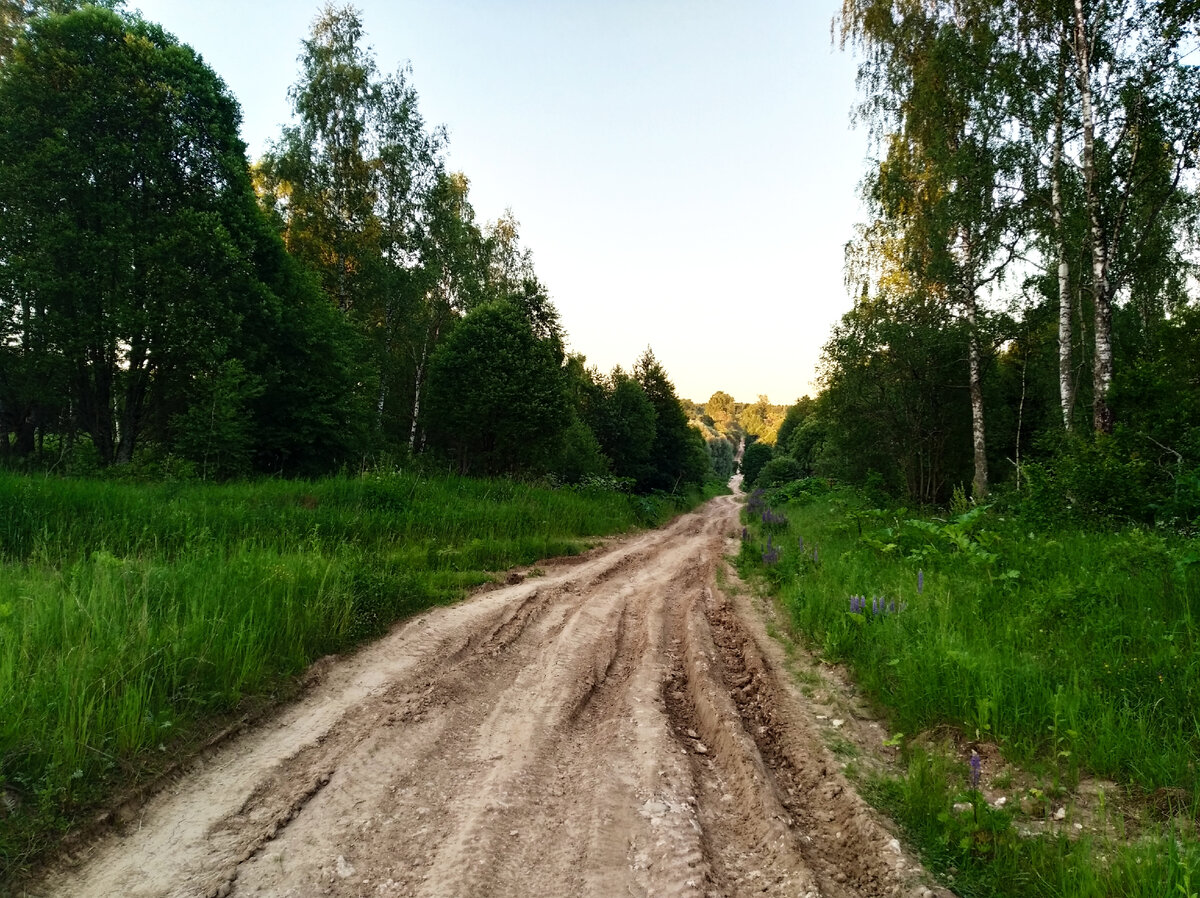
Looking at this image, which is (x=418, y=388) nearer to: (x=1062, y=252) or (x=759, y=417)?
(x=1062, y=252)

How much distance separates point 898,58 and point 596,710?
64.7 feet

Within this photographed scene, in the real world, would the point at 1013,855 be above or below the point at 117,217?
below

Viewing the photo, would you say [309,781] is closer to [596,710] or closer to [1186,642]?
[596,710]

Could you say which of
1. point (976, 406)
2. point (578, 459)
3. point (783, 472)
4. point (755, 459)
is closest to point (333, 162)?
point (578, 459)

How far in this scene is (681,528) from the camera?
18594 millimetres

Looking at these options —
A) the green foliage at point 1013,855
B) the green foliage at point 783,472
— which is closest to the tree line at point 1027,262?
the green foliage at point 1013,855

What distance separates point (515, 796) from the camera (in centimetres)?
267

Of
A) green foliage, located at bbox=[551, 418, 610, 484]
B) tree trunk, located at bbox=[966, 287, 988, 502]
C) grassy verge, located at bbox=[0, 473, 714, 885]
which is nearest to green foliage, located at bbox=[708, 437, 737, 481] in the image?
green foliage, located at bbox=[551, 418, 610, 484]

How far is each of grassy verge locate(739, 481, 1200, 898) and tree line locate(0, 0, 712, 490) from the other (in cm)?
1387

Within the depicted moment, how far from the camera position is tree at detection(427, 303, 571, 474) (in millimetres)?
17406

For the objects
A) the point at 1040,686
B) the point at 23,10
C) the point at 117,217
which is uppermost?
the point at 23,10

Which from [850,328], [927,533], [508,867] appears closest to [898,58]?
[850,328]

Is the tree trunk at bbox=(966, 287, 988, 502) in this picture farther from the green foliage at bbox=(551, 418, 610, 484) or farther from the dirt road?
the green foliage at bbox=(551, 418, 610, 484)

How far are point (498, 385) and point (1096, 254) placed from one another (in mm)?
14810
